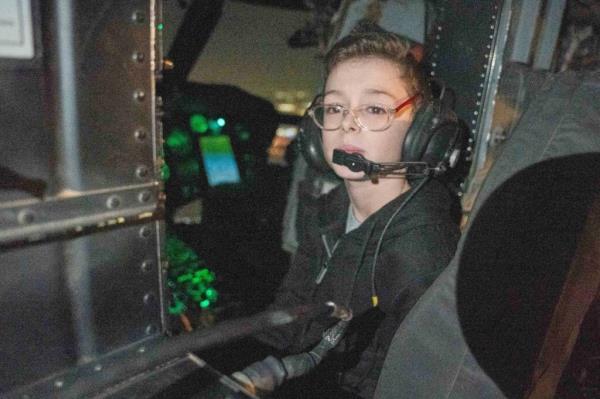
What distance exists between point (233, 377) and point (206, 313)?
1.44 metres

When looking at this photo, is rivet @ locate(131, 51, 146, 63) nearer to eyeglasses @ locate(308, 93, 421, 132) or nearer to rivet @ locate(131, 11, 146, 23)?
rivet @ locate(131, 11, 146, 23)

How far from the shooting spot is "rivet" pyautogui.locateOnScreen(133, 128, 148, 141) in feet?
2.20

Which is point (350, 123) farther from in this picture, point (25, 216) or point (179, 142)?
point (179, 142)

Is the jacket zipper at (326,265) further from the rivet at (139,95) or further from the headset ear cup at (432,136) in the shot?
the rivet at (139,95)

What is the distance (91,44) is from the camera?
583 mm

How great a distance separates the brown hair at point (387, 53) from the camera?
143 centimetres

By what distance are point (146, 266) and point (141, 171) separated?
18 cm

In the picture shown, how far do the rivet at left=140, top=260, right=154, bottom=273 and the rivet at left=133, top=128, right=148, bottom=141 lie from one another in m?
0.22

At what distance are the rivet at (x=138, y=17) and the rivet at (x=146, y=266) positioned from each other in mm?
405

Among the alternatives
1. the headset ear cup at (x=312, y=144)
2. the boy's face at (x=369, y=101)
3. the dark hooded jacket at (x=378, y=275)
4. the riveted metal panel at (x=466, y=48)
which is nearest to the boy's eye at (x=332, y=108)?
the boy's face at (x=369, y=101)

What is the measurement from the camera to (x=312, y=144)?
1643 millimetres

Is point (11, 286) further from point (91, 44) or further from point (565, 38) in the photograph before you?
point (565, 38)

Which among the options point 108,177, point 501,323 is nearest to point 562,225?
point 501,323

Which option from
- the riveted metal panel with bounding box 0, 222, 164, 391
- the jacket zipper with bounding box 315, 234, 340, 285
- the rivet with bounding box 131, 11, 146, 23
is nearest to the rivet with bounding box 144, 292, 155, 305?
the riveted metal panel with bounding box 0, 222, 164, 391
